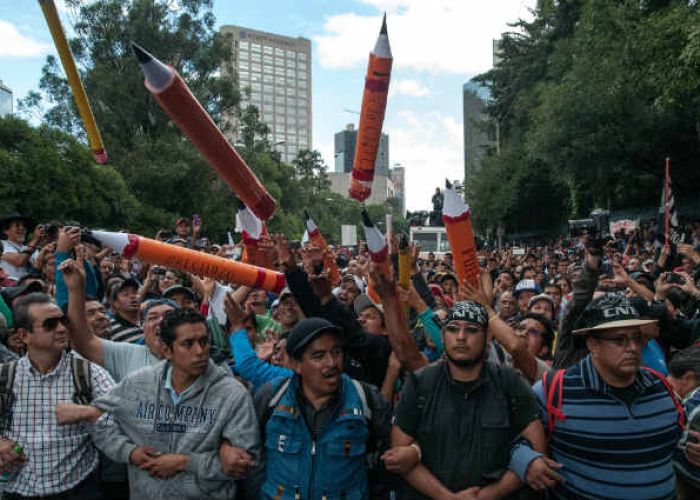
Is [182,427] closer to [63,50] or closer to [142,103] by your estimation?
[63,50]

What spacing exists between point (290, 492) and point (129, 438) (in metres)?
0.88

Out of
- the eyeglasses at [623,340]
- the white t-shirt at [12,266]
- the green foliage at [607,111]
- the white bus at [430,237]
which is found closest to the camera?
the eyeglasses at [623,340]

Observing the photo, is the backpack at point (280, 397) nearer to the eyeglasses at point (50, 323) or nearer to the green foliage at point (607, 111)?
the eyeglasses at point (50, 323)

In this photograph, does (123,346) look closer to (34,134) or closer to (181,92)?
(181,92)

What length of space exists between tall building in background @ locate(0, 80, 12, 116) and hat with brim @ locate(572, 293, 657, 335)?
3809cm

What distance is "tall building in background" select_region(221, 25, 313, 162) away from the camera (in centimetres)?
13725

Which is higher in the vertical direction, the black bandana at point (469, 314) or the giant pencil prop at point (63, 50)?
the giant pencil prop at point (63, 50)

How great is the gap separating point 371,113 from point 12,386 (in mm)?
4204

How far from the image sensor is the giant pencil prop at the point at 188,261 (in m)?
4.56

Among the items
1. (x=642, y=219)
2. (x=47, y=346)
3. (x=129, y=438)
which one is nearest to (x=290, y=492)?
(x=129, y=438)

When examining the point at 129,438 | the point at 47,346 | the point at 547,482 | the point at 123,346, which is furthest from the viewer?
the point at 123,346

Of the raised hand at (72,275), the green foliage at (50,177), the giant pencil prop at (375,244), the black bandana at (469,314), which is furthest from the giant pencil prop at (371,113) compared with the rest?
the green foliage at (50,177)

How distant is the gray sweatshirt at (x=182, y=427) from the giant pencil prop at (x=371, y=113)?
146 inches

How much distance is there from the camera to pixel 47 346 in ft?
11.3
